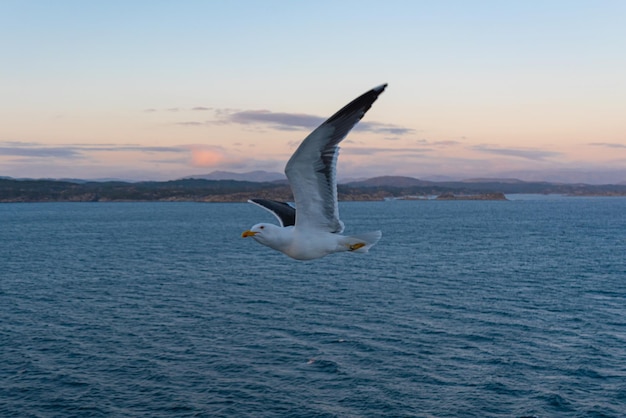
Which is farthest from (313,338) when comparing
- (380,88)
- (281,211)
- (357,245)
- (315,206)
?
(380,88)

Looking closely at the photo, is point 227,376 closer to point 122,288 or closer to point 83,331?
point 83,331

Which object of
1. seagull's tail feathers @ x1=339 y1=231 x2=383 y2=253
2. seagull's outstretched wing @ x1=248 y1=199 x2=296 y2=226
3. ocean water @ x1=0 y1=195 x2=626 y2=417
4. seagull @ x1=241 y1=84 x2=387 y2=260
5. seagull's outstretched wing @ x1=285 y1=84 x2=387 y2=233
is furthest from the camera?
ocean water @ x1=0 y1=195 x2=626 y2=417

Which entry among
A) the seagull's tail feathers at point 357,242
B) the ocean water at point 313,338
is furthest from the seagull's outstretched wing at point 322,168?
the ocean water at point 313,338

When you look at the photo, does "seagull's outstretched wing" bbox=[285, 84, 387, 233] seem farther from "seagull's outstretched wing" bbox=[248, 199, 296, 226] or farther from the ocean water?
the ocean water

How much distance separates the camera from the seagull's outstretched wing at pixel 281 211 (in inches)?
590

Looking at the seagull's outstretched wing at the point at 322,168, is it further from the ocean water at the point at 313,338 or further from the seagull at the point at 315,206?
the ocean water at the point at 313,338

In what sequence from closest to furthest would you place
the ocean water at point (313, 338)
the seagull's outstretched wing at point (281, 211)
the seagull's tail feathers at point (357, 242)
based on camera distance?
the seagull's tail feathers at point (357, 242), the seagull's outstretched wing at point (281, 211), the ocean water at point (313, 338)

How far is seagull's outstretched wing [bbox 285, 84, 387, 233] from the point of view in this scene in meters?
9.53

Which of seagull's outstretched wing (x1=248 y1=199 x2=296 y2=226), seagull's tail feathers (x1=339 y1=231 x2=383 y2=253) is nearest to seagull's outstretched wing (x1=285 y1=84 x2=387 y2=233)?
seagull's tail feathers (x1=339 y1=231 x2=383 y2=253)

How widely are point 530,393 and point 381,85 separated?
47.2 m

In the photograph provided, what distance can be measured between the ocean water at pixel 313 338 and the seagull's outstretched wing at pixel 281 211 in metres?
33.4

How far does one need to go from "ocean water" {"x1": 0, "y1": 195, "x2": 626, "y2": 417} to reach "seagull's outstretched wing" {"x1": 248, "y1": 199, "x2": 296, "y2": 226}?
33.4 m

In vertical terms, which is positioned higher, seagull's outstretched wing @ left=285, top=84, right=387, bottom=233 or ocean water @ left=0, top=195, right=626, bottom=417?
seagull's outstretched wing @ left=285, top=84, right=387, bottom=233

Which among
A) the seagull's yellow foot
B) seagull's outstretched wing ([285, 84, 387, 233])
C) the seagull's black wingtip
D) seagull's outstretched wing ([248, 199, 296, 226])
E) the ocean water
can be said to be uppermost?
the seagull's black wingtip
